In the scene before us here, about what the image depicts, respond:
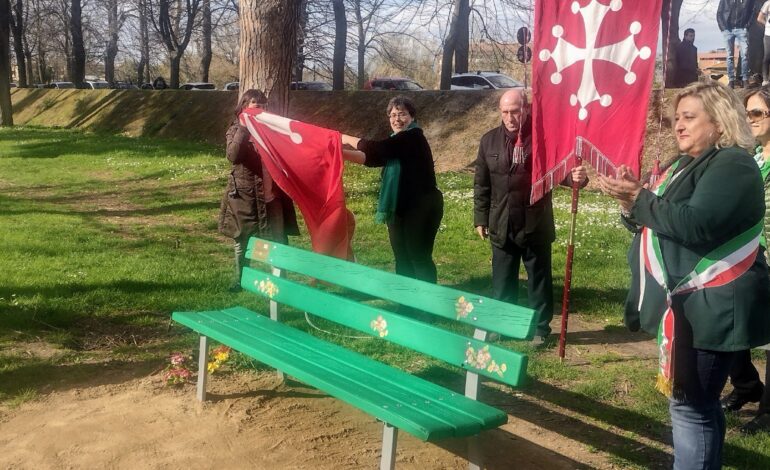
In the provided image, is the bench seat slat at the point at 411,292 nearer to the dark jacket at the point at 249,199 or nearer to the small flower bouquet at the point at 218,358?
the small flower bouquet at the point at 218,358

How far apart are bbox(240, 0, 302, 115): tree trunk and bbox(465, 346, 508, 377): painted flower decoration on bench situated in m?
5.01

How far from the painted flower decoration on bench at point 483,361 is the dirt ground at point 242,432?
69 centimetres

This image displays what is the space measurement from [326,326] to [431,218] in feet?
3.72

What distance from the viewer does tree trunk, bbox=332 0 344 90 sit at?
28.6m

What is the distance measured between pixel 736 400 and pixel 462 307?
1.92 meters

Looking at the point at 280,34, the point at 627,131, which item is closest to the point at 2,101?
the point at 280,34

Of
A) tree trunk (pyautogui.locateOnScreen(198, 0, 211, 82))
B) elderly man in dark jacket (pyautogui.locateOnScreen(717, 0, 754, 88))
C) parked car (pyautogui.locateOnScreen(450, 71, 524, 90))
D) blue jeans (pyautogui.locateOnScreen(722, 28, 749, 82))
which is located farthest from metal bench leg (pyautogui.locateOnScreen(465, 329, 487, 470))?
tree trunk (pyautogui.locateOnScreen(198, 0, 211, 82))

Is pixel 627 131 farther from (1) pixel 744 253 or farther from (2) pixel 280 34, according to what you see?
(2) pixel 280 34

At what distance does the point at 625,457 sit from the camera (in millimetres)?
3965

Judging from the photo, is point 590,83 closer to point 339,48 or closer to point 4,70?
point 339,48

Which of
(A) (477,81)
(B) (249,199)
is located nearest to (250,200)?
(B) (249,199)

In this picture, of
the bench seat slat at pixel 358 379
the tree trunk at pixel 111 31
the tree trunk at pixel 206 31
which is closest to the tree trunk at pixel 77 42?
the tree trunk at pixel 206 31

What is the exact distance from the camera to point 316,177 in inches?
218

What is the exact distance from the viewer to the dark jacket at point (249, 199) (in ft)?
21.0
